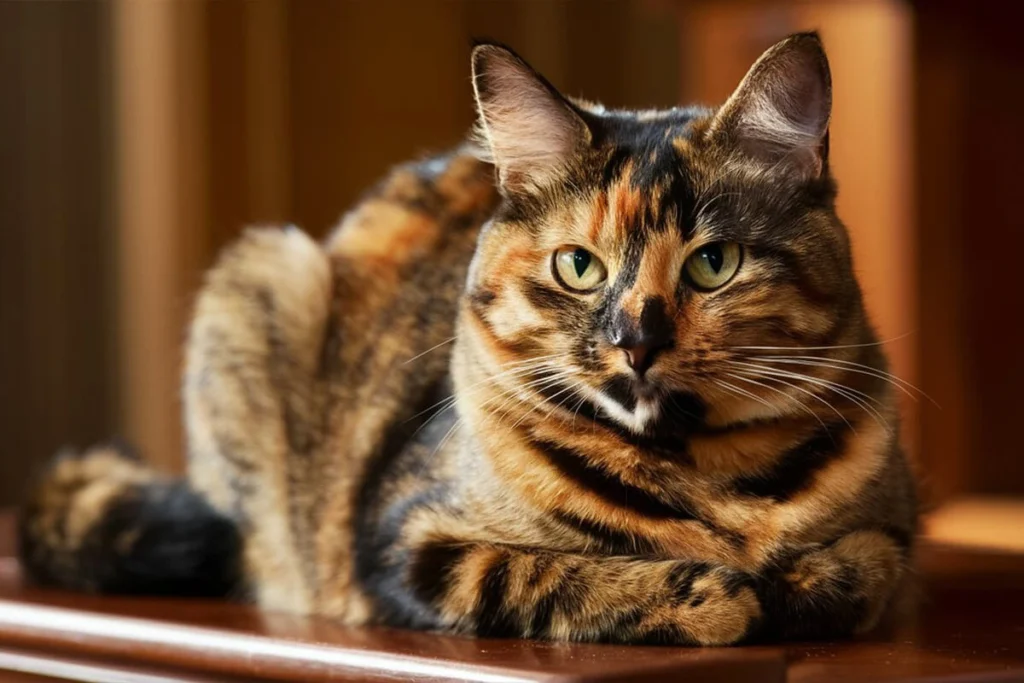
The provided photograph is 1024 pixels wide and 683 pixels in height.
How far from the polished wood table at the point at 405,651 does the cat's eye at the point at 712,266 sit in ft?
0.89

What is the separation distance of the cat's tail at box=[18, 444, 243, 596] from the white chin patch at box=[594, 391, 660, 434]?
1.86 ft

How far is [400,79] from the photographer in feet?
10.5

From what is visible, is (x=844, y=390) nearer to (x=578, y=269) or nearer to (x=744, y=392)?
(x=744, y=392)

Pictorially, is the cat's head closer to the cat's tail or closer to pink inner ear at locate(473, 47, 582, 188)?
pink inner ear at locate(473, 47, 582, 188)

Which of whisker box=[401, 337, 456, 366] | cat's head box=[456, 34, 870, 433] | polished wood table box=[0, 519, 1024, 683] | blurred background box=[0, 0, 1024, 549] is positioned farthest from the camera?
blurred background box=[0, 0, 1024, 549]

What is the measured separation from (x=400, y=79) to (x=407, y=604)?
215 cm

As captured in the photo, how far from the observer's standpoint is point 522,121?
3.87 ft

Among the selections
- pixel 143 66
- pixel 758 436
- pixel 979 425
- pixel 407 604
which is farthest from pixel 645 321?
pixel 143 66

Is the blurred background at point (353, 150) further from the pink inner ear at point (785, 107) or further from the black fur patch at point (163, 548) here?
the black fur patch at point (163, 548)

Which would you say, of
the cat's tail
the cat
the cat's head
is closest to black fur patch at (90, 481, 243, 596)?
the cat's tail

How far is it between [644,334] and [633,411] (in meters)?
0.08

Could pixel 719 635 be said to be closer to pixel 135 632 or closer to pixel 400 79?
pixel 135 632

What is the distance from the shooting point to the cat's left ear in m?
1.10

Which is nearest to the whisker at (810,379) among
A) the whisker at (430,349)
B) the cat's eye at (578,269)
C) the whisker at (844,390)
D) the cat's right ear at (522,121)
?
the whisker at (844,390)
